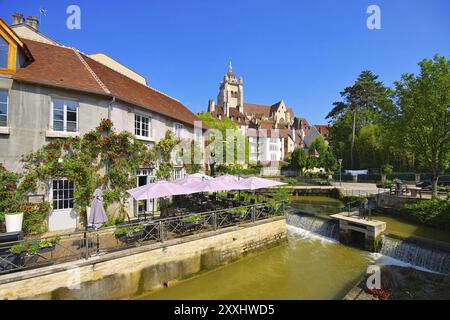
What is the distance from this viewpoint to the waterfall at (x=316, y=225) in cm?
1485

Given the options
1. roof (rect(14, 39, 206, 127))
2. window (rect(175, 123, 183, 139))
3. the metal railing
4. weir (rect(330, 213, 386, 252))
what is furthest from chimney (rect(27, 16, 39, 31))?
weir (rect(330, 213, 386, 252))

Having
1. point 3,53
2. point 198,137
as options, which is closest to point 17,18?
point 3,53

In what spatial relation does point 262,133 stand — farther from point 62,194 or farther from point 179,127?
point 62,194

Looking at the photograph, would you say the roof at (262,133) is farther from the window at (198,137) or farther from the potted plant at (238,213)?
the potted plant at (238,213)

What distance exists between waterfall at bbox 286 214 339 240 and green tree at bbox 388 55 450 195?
998 cm

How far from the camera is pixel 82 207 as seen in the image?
11.8 metres

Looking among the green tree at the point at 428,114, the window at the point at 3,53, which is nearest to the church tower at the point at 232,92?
the green tree at the point at 428,114

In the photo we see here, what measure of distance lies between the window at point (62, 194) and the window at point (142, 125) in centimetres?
452

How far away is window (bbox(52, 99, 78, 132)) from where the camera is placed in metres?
11.4

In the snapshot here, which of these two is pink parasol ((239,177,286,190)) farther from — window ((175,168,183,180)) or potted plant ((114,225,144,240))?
window ((175,168,183,180))
